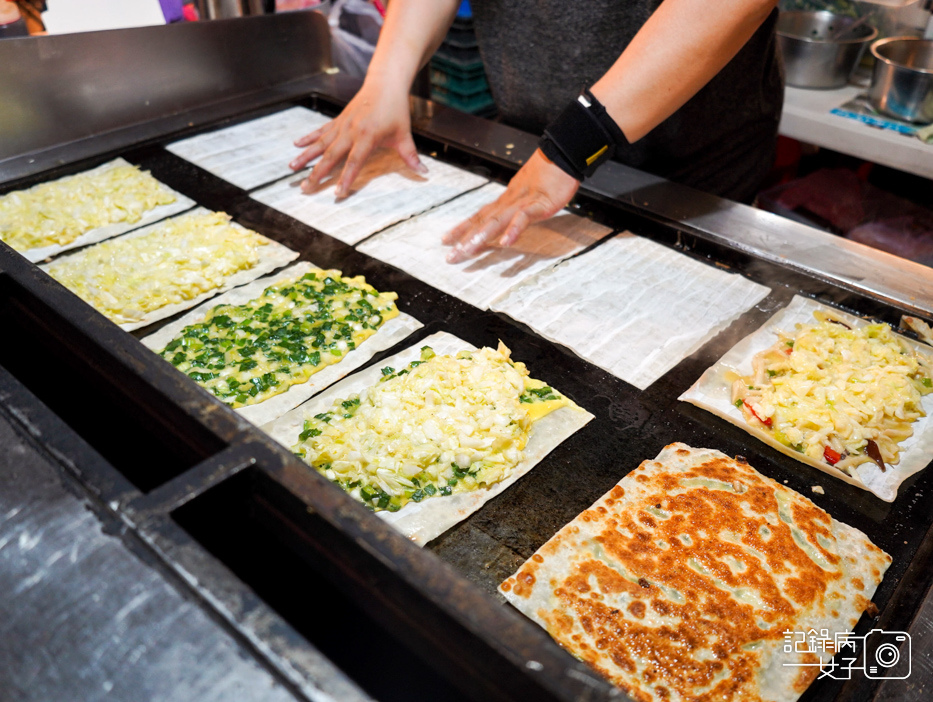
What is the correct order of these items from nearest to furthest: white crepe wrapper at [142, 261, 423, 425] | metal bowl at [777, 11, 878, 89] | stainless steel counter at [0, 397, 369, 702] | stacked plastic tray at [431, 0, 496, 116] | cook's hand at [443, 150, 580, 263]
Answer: stainless steel counter at [0, 397, 369, 702] → white crepe wrapper at [142, 261, 423, 425] → cook's hand at [443, 150, 580, 263] → metal bowl at [777, 11, 878, 89] → stacked plastic tray at [431, 0, 496, 116]

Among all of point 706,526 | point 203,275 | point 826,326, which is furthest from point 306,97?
point 706,526

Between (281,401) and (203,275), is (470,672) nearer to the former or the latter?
(281,401)

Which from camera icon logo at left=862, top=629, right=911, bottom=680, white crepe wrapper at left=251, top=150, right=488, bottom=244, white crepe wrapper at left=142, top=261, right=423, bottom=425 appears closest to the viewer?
camera icon logo at left=862, top=629, right=911, bottom=680

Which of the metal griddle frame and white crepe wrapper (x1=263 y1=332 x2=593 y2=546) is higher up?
the metal griddle frame

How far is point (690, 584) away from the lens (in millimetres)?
1322

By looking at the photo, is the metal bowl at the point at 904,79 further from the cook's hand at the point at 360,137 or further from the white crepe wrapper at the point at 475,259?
the cook's hand at the point at 360,137

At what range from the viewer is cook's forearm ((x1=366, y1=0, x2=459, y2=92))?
2811 mm

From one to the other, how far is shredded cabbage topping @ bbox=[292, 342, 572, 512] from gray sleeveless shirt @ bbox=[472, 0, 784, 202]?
4.52 ft

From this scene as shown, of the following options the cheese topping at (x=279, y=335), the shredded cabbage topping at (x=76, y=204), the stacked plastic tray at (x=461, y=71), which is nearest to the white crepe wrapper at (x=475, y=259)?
the cheese topping at (x=279, y=335)

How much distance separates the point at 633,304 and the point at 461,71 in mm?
3170

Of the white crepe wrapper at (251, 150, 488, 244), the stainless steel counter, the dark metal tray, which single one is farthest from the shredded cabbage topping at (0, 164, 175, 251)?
the stainless steel counter

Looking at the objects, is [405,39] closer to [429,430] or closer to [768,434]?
[429,430]

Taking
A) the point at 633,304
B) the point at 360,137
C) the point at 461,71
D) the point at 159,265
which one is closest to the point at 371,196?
the point at 360,137

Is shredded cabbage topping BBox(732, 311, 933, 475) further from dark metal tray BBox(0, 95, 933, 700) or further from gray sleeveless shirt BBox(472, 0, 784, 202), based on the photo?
gray sleeveless shirt BBox(472, 0, 784, 202)
